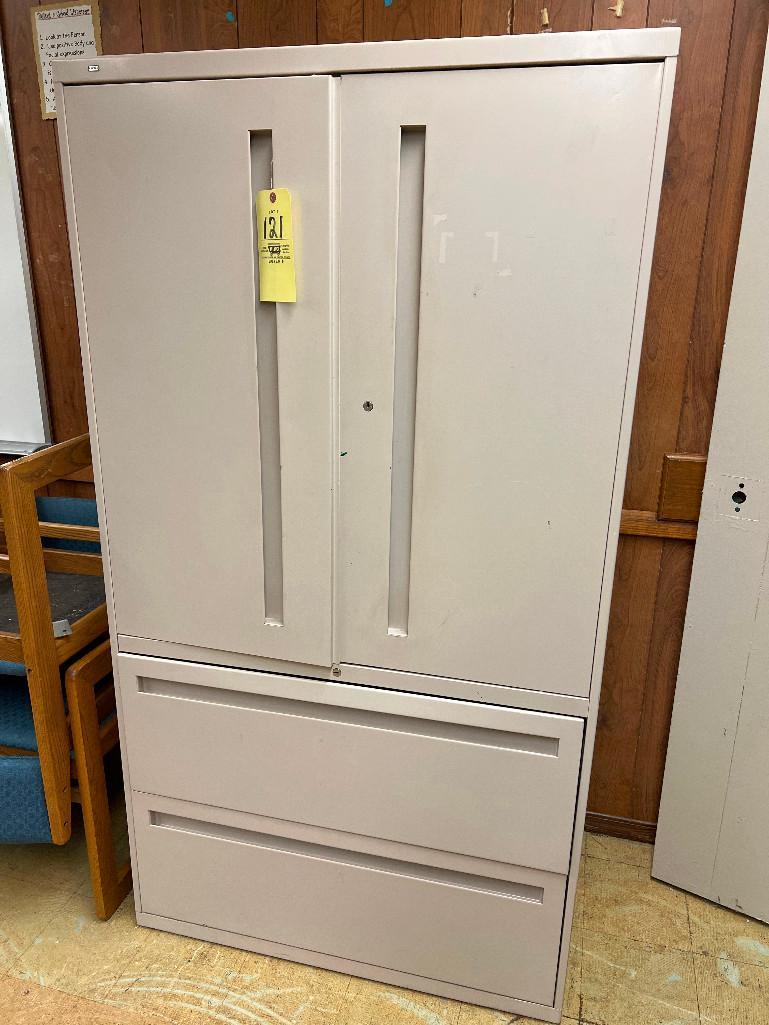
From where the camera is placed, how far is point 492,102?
109cm

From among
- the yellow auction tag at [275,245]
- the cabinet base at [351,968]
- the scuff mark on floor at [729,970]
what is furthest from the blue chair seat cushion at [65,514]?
the scuff mark on floor at [729,970]

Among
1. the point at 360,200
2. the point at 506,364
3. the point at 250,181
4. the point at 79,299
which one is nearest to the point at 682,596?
the point at 506,364

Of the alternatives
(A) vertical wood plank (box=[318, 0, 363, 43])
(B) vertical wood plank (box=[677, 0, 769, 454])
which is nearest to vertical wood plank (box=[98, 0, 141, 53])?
(A) vertical wood plank (box=[318, 0, 363, 43])

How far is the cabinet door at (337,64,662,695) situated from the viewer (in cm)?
109

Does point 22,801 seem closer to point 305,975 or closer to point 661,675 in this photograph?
point 305,975

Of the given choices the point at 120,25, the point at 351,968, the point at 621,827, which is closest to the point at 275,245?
the point at 120,25

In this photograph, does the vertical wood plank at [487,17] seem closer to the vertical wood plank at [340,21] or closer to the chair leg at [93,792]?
the vertical wood plank at [340,21]

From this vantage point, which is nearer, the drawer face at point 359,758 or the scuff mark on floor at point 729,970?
the drawer face at point 359,758

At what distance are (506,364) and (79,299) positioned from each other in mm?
781

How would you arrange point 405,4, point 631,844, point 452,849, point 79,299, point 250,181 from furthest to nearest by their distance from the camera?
Answer: point 631,844 → point 405,4 → point 452,849 → point 79,299 → point 250,181

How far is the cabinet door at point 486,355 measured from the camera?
3.57 feet

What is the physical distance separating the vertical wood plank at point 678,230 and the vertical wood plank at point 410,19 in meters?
0.42

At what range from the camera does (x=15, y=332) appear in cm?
209

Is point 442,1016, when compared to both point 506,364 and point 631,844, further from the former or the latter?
point 506,364
